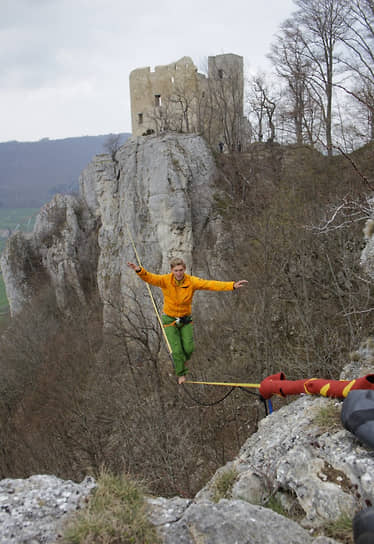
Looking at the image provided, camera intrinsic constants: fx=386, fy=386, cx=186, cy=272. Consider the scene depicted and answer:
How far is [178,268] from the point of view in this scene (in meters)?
6.20

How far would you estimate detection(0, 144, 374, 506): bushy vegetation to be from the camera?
13438 millimetres

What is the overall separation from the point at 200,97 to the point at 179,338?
2503 cm

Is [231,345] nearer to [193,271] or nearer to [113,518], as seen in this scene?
[193,271]

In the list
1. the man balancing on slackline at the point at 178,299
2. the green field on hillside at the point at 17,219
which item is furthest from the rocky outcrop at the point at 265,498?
the green field on hillside at the point at 17,219

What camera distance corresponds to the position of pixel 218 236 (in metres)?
22.0

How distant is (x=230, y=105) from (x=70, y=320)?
2122 cm

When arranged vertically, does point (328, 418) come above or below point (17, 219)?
below

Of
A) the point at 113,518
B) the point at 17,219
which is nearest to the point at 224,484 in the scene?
the point at 113,518

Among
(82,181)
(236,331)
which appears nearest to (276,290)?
(236,331)

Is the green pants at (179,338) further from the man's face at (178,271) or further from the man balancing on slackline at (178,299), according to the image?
the man's face at (178,271)

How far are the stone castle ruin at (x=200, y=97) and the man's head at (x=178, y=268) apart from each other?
73.8 ft

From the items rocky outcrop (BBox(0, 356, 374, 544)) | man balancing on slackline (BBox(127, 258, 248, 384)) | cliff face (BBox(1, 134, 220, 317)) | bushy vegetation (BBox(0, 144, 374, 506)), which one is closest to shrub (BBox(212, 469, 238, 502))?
rocky outcrop (BBox(0, 356, 374, 544))

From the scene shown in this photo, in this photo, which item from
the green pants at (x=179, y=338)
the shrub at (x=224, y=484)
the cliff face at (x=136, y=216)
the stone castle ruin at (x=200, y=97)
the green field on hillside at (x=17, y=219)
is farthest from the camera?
the green field on hillside at (x=17, y=219)

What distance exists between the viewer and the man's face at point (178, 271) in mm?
6191
